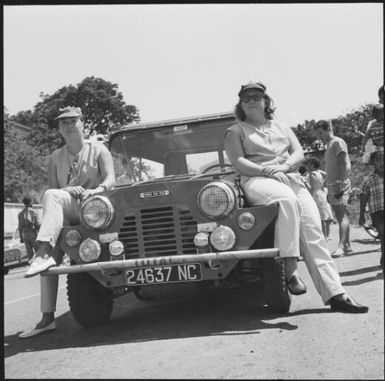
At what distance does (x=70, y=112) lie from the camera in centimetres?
378

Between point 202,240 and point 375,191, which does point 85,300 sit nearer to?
point 202,240

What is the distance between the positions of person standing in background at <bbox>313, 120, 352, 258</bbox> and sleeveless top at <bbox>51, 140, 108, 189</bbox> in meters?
1.76

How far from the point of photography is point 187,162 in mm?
4477

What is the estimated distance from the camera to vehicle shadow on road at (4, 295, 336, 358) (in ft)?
9.73

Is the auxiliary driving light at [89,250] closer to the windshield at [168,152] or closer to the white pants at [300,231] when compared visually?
the white pants at [300,231]

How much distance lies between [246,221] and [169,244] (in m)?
0.56

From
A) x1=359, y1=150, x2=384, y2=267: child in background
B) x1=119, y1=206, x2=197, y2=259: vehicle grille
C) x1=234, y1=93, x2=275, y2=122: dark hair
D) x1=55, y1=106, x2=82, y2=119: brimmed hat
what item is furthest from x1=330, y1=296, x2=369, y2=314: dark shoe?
x1=55, y1=106, x2=82, y2=119: brimmed hat

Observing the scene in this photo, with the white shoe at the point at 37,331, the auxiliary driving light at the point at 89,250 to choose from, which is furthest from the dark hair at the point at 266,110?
the white shoe at the point at 37,331

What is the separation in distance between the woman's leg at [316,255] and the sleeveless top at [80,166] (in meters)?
1.65

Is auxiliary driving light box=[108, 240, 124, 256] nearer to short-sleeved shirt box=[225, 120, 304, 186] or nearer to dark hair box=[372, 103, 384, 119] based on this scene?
short-sleeved shirt box=[225, 120, 304, 186]

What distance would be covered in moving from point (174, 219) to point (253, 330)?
904 millimetres

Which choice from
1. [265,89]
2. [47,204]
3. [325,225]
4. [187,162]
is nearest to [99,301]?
[47,204]

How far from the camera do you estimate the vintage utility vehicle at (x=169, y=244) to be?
3.12 meters

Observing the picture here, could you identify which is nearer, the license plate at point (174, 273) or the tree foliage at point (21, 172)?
the license plate at point (174, 273)
